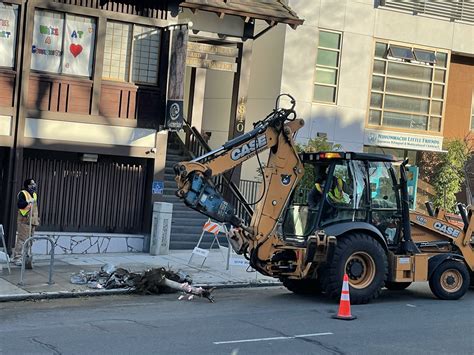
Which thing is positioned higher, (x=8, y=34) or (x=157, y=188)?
(x=8, y=34)

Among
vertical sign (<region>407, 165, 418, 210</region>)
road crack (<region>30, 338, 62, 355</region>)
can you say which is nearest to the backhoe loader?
vertical sign (<region>407, 165, 418, 210</region>)


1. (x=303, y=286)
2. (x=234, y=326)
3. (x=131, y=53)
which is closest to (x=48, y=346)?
(x=234, y=326)

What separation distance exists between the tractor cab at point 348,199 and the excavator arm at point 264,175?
1.73 ft

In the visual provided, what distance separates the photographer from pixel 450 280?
12.9 meters

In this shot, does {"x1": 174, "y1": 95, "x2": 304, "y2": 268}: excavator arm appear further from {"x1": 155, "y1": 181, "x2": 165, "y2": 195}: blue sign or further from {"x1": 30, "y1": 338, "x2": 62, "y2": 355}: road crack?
{"x1": 155, "y1": 181, "x2": 165, "y2": 195}: blue sign

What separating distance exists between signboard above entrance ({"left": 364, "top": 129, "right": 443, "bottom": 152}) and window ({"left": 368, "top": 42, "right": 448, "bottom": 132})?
37 cm

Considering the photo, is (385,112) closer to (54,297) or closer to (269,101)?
(269,101)

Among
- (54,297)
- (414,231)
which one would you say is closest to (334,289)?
(414,231)

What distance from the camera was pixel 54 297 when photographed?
1226cm

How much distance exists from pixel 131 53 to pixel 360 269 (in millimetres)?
8491

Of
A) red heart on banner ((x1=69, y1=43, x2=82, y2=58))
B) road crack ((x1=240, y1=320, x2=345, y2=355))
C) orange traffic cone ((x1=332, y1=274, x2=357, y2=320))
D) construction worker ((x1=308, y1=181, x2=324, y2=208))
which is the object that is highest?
red heart on banner ((x1=69, y1=43, x2=82, y2=58))

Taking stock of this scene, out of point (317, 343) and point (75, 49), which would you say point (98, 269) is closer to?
point (75, 49)

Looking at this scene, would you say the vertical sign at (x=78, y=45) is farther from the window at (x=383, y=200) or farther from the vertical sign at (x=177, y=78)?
the window at (x=383, y=200)

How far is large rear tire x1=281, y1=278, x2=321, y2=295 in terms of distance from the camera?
508 inches
